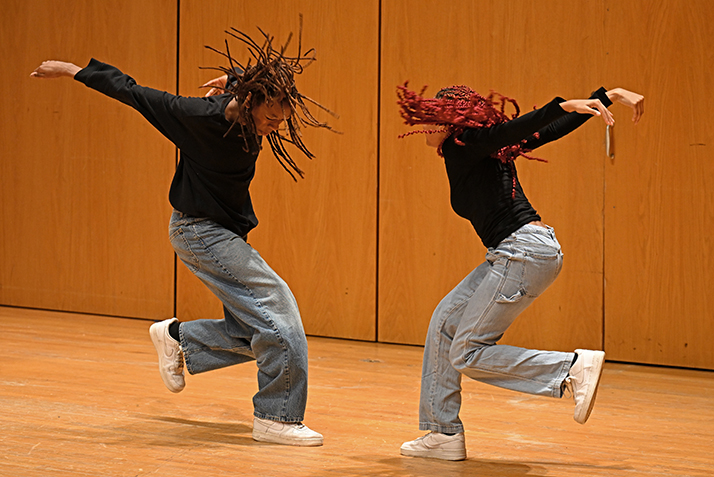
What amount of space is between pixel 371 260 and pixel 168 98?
2.17 m

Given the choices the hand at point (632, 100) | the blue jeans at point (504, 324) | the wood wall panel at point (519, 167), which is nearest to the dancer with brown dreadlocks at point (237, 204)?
the blue jeans at point (504, 324)

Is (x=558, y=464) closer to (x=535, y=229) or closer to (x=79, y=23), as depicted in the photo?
(x=535, y=229)

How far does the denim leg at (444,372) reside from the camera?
8.15ft

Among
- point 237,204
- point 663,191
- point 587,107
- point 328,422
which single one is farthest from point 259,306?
point 663,191

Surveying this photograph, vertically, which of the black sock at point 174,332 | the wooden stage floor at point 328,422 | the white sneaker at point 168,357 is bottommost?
the wooden stage floor at point 328,422

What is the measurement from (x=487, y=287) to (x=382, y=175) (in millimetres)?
2121


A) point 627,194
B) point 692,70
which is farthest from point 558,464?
point 692,70

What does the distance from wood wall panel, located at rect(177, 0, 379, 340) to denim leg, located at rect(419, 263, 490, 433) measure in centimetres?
201

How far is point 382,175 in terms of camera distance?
4.46m

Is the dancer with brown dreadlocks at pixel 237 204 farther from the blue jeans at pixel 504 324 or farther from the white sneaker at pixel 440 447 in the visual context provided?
the blue jeans at pixel 504 324

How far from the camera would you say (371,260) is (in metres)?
4.52

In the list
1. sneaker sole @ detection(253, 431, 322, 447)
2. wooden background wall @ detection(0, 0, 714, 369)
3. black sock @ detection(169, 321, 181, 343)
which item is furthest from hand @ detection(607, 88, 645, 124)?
wooden background wall @ detection(0, 0, 714, 369)

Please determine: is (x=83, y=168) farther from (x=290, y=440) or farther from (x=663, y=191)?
(x=663, y=191)

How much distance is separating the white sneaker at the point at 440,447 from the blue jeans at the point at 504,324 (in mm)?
31
